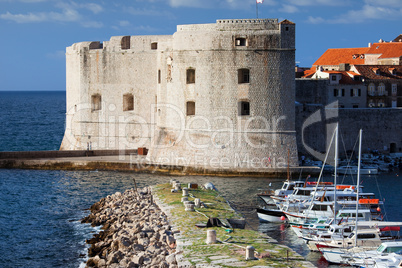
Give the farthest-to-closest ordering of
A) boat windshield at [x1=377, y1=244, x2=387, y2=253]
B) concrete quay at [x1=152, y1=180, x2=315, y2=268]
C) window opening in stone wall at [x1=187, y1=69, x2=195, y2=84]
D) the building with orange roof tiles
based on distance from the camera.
Answer: 1. the building with orange roof tiles
2. window opening in stone wall at [x1=187, y1=69, x2=195, y2=84]
3. boat windshield at [x1=377, y1=244, x2=387, y2=253]
4. concrete quay at [x1=152, y1=180, x2=315, y2=268]

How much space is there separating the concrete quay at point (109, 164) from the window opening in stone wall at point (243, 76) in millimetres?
3748

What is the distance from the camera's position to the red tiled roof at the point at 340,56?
167 ft

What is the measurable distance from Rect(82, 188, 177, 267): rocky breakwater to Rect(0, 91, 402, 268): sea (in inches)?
20.9

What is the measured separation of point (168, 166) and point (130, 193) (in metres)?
6.02

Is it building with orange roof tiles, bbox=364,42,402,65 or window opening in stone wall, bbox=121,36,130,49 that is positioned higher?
building with orange roof tiles, bbox=364,42,402,65

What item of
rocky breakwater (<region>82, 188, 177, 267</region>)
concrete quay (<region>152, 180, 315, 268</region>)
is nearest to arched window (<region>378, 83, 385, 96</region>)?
rocky breakwater (<region>82, 188, 177, 267</region>)

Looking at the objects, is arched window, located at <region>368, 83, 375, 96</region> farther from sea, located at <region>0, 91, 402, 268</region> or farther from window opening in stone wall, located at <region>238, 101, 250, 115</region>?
Answer: window opening in stone wall, located at <region>238, 101, 250, 115</region>

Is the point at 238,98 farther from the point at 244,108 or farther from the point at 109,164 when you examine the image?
the point at 109,164

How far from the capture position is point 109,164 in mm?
31641

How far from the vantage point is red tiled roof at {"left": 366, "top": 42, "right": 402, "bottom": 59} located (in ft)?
156

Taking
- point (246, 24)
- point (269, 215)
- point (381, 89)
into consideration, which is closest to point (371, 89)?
point (381, 89)

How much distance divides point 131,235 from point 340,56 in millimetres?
36145

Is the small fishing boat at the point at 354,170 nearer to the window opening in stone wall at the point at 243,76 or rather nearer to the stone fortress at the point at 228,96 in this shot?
the stone fortress at the point at 228,96

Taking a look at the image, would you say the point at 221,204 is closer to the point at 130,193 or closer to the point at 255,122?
the point at 130,193
